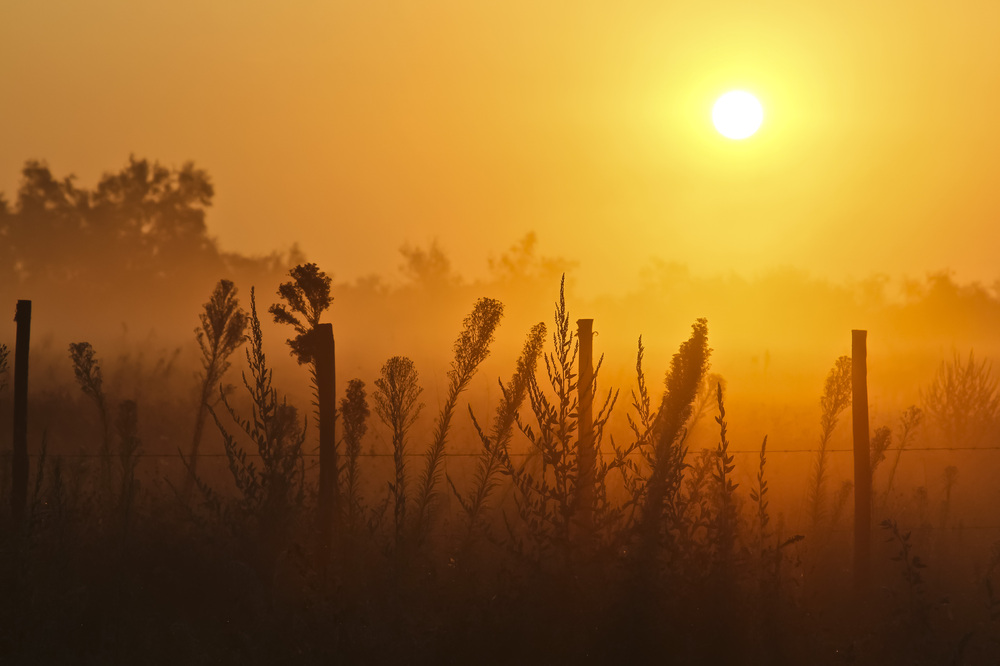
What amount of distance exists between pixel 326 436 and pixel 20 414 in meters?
3.12

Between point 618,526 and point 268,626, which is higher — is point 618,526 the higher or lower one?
the higher one

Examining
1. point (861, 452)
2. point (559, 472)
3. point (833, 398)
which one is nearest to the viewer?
point (559, 472)

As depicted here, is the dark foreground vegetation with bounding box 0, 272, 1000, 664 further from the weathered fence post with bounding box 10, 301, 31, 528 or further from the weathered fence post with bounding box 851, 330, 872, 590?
the weathered fence post with bounding box 851, 330, 872, 590

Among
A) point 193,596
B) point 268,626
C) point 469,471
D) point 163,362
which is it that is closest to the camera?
point 268,626

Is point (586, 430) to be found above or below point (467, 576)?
above

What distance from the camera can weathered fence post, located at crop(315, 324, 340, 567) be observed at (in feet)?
25.5

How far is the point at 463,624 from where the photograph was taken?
6.96m

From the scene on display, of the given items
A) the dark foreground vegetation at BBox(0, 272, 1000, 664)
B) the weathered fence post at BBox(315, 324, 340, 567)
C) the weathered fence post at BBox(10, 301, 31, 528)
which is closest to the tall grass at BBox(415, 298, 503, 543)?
the dark foreground vegetation at BBox(0, 272, 1000, 664)

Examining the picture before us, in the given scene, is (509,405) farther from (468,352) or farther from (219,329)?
(219,329)

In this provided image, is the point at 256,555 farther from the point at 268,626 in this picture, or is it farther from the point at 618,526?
the point at 618,526

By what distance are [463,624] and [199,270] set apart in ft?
133

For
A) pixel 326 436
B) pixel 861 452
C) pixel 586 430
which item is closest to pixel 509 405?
pixel 586 430

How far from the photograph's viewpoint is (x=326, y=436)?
797 centimetres

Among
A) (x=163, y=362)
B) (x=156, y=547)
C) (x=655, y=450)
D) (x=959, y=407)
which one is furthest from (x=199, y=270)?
(x=655, y=450)
